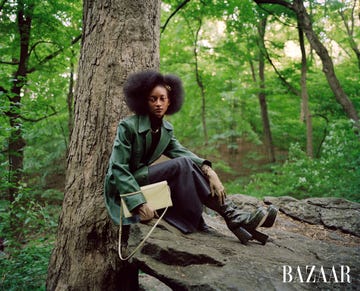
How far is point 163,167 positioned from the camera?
288cm

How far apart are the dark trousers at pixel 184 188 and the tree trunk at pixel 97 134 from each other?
694 mm

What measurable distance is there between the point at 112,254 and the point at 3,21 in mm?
6361

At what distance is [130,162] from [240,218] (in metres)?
1.28

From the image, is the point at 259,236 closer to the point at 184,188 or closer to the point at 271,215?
the point at 271,215

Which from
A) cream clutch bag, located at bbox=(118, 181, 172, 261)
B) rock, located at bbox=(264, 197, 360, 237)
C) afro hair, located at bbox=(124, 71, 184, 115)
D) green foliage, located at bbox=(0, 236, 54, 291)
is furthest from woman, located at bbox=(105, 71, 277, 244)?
rock, located at bbox=(264, 197, 360, 237)

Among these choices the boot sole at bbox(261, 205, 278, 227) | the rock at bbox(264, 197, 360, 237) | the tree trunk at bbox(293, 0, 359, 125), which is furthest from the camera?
the tree trunk at bbox(293, 0, 359, 125)

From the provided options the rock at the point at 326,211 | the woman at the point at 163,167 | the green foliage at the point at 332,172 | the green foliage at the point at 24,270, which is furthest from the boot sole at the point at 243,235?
the green foliage at the point at 332,172

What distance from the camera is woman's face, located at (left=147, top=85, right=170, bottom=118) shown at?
288 cm

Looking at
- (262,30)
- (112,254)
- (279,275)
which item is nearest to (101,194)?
(112,254)

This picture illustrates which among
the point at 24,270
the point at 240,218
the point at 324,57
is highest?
the point at 324,57

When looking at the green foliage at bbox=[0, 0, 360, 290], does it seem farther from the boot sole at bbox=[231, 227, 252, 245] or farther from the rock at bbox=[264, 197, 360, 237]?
the boot sole at bbox=[231, 227, 252, 245]

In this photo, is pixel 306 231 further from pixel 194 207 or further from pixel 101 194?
pixel 101 194

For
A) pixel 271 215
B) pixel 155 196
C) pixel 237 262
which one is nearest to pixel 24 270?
pixel 155 196

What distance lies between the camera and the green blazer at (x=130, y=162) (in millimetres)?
2577
